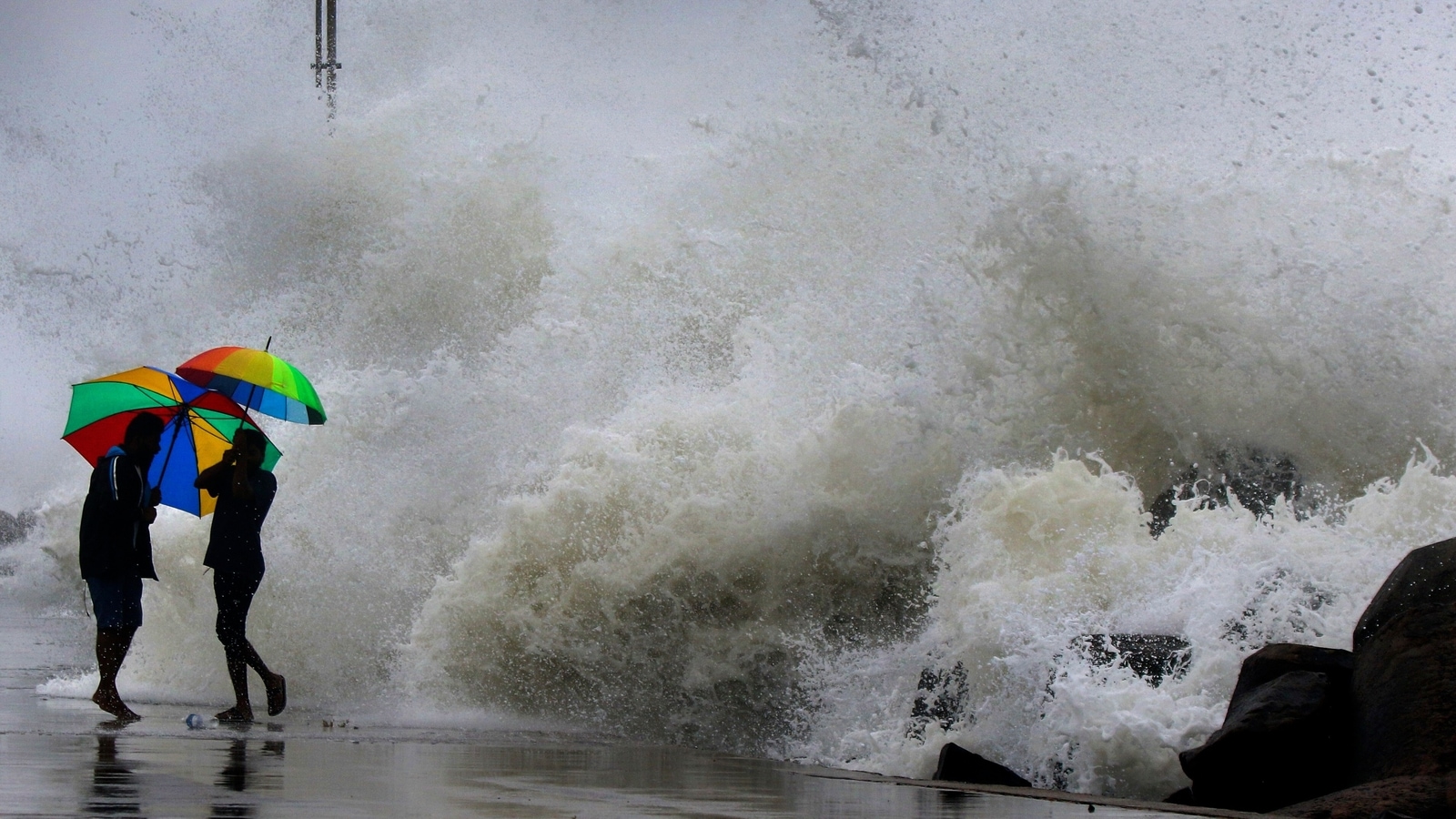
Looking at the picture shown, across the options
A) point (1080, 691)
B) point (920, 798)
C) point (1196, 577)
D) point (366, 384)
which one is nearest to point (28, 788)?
point (920, 798)

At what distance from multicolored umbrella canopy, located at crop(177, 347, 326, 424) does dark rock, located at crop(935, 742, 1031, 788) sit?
12.6 feet

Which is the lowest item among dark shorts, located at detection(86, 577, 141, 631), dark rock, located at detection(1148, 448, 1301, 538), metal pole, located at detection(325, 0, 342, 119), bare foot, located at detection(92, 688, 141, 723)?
bare foot, located at detection(92, 688, 141, 723)

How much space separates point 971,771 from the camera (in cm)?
575

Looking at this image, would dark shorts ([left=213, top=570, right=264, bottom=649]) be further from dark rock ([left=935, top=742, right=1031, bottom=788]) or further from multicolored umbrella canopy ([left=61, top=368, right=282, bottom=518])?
dark rock ([left=935, top=742, right=1031, bottom=788])

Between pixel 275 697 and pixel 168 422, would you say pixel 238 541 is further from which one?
pixel 168 422

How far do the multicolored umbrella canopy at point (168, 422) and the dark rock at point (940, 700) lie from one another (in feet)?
11.3

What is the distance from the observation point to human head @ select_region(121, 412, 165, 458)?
722 centimetres

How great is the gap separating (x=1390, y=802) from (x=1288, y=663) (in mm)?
1156

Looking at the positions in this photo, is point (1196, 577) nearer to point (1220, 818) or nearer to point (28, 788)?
point (1220, 818)

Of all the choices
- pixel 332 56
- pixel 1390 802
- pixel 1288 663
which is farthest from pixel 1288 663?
pixel 332 56

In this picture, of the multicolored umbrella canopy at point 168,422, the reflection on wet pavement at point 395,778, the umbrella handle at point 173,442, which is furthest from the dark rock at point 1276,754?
the umbrella handle at point 173,442

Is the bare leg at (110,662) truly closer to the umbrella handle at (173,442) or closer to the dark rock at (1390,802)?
the umbrella handle at (173,442)

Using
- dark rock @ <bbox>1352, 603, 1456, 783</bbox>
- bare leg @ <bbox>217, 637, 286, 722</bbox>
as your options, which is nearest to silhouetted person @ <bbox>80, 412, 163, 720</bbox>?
bare leg @ <bbox>217, 637, 286, 722</bbox>

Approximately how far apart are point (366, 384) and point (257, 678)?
412cm
